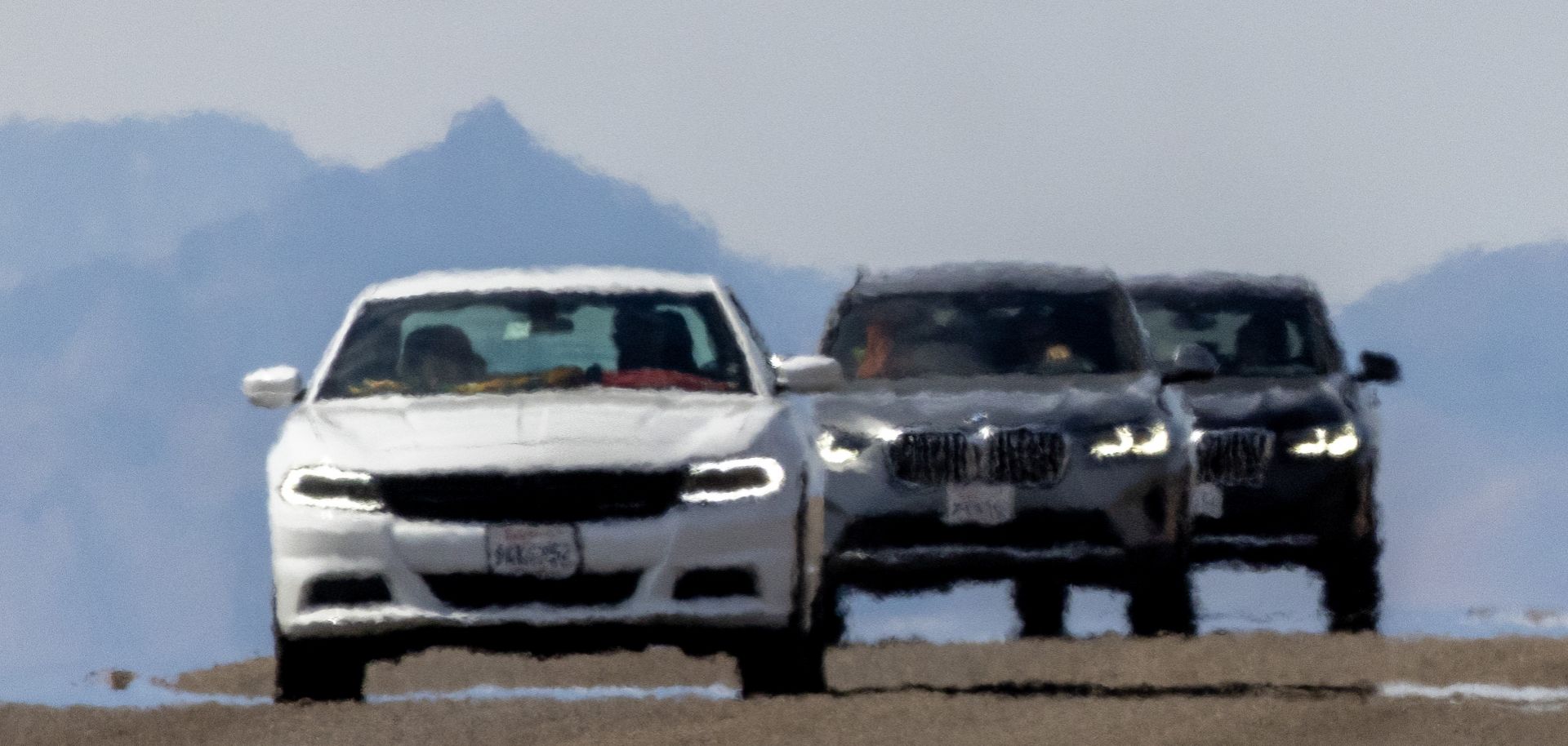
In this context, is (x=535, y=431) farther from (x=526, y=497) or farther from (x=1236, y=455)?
(x=1236, y=455)

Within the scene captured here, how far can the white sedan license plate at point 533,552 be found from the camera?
12.1 metres

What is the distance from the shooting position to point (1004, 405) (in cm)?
1625

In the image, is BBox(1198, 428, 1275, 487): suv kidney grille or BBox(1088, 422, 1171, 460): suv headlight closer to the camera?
BBox(1088, 422, 1171, 460): suv headlight

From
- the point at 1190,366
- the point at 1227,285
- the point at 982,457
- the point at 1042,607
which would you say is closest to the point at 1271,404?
the point at 1227,285

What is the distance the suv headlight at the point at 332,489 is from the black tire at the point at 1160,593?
4660 millimetres

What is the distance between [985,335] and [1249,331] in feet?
10.5

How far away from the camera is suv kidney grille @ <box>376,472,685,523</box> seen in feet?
40.1

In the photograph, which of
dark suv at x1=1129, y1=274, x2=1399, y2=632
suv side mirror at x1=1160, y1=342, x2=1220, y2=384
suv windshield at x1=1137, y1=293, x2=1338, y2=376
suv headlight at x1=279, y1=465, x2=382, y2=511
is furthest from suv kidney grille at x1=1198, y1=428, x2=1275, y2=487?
suv headlight at x1=279, y1=465, x2=382, y2=511

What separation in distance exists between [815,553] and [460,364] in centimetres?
177

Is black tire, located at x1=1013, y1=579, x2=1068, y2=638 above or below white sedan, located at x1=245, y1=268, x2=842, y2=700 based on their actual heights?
below

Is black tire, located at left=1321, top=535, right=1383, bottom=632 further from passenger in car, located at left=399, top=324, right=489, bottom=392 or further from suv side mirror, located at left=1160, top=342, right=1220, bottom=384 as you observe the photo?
passenger in car, located at left=399, top=324, right=489, bottom=392

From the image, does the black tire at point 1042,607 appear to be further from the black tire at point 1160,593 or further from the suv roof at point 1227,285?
the black tire at point 1160,593

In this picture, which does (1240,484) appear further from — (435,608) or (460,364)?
(435,608)

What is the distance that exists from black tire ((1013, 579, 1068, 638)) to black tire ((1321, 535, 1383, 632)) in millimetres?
1918
